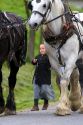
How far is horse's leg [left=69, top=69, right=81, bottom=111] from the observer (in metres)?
13.5

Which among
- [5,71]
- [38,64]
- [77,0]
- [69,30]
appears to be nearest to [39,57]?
[38,64]

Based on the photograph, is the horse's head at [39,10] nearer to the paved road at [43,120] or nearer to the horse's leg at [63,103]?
the horse's leg at [63,103]

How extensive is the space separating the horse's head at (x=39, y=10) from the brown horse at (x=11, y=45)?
0.99 m

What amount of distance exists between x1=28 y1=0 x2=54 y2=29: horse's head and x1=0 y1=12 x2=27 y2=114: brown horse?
0.99 m

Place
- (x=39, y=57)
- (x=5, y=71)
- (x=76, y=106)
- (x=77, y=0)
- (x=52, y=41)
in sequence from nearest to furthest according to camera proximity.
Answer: (x=52, y=41)
(x=76, y=106)
(x=39, y=57)
(x=5, y=71)
(x=77, y=0)

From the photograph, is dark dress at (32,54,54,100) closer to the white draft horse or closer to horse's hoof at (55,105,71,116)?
the white draft horse

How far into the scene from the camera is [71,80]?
13.5 m

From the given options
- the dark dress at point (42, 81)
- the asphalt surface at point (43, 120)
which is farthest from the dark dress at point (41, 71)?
the asphalt surface at point (43, 120)

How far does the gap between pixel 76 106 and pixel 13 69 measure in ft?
5.20

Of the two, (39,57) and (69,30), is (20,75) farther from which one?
(69,30)

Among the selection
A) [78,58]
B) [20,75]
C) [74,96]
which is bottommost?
[20,75]

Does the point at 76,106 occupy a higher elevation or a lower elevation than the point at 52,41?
lower

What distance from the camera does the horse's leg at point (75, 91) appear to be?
13.5 meters

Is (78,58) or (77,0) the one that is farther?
(77,0)
